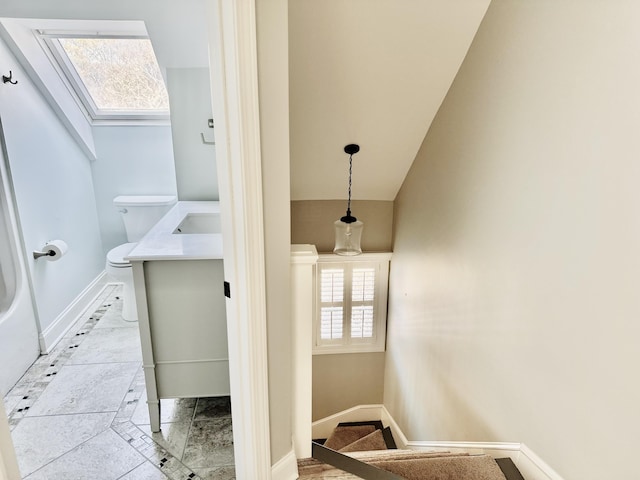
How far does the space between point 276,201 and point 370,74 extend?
53.8 inches

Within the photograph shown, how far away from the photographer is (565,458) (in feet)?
4.68

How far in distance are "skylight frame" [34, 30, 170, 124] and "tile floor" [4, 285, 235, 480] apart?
6.62 feet

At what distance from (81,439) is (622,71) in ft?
8.70

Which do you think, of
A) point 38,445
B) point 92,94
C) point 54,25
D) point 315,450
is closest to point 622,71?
point 315,450

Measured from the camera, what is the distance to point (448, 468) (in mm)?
1595

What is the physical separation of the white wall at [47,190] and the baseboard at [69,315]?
0.04 m

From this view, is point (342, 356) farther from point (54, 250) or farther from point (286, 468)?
point (54, 250)

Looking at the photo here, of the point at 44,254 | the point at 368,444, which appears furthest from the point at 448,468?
the point at 44,254

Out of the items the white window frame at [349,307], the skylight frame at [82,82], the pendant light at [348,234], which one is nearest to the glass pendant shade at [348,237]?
the pendant light at [348,234]

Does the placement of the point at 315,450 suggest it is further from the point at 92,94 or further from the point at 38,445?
the point at 92,94

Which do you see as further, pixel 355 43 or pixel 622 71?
pixel 355 43

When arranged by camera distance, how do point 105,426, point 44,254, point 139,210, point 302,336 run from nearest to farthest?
1. point 302,336
2. point 105,426
3. point 44,254
4. point 139,210

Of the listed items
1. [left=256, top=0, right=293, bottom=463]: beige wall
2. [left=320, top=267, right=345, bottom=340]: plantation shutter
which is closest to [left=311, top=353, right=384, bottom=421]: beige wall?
[left=320, top=267, right=345, bottom=340]: plantation shutter

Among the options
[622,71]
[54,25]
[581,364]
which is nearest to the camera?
[622,71]
